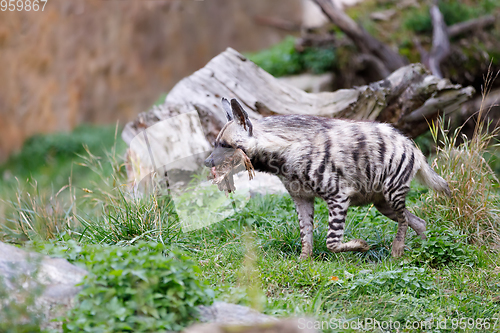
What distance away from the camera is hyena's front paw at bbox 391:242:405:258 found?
459 centimetres

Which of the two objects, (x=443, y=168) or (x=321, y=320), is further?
(x=443, y=168)

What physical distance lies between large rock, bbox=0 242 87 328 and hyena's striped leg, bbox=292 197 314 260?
217cm

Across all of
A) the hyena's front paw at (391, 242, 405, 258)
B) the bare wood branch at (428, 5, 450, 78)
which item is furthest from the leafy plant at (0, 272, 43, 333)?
the bare wood branch at (428, 5, 450, 78)

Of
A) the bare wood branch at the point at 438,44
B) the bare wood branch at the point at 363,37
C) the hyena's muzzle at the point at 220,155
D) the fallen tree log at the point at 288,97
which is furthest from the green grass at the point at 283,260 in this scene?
the bare wood branch at the point at 363,37

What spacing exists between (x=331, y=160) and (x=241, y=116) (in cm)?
93

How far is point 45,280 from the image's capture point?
2.97 metres

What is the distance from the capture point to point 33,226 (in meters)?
5.23

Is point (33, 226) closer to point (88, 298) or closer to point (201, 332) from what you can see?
point (88, 298)

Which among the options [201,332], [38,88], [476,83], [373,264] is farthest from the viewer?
[38,88]

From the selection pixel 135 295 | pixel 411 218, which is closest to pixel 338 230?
pixel 411 218

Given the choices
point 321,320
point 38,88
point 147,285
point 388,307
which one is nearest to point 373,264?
point 388,307

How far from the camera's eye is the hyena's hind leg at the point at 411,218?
487 cm

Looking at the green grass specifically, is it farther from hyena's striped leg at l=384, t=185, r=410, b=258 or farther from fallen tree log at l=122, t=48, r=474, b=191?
fallen tree log at l=122, t=48, r=474, b=191

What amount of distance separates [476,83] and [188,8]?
337 inches
